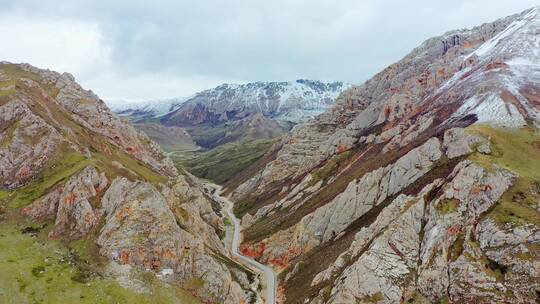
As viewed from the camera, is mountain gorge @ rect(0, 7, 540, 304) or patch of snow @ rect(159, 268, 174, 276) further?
patch of snow @ rect(159, 268, 174, 276)

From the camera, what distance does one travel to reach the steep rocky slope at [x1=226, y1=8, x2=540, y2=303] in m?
75.3

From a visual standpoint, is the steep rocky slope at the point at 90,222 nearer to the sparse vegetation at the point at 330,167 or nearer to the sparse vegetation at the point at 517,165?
the sparse vegetation at the point at 517,165

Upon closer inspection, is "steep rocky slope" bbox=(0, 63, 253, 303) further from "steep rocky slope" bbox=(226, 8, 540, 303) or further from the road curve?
"steep rocky slope" bbox=(226, 8, 540, 303)

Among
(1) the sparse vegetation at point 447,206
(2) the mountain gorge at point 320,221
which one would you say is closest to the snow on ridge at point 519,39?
(2) the mountain gorge at point 320,221

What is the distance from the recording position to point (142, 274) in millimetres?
84062

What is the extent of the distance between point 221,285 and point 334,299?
25356 mm

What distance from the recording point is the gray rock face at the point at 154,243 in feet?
288

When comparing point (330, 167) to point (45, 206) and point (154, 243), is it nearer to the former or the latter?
point (154, 243)

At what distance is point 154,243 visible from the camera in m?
91.0

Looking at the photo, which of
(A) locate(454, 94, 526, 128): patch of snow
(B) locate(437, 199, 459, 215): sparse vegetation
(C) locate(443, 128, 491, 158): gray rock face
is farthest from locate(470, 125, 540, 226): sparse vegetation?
(B) locate(437, 199, 459, 215): sparse vegetation

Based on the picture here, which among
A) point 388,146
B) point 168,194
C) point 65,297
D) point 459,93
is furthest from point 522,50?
point 65,297

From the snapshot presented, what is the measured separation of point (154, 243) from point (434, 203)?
60832 mm

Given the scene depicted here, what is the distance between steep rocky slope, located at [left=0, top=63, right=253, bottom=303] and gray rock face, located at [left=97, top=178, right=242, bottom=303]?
22 centimetres

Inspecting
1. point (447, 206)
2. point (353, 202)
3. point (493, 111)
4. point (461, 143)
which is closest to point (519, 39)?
point (493, 111)
